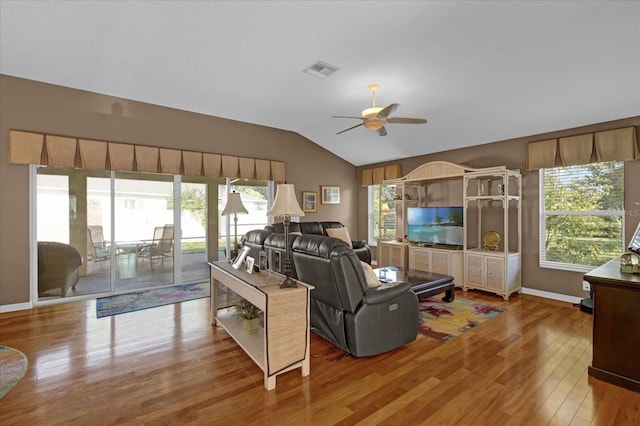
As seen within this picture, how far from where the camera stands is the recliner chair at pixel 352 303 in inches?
103

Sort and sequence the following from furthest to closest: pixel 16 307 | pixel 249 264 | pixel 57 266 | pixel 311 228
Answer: pixel 311 228 → pixel 57 266 → pixel 16 307 → pixel 249 264

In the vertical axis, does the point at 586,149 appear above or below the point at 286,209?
above

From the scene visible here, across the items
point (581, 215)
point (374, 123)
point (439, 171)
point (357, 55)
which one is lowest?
point (581, 215)

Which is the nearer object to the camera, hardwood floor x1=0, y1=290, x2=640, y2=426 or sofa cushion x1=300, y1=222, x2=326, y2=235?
hardwood floor x1=0, y1=290, x2=640, y2=426

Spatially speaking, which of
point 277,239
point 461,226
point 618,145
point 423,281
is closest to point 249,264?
point 277,239

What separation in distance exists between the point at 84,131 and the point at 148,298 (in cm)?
270

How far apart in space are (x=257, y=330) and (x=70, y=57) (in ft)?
12.8

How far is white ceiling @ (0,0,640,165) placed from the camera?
2.74 metres

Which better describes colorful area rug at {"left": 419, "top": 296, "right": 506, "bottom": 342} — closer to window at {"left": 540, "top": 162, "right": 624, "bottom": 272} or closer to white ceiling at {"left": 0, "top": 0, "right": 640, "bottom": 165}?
window at {"left": 540, "top": 162, "right": 624, "bottom": 272}

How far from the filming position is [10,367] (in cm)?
259

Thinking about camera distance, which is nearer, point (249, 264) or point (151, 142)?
point (249, 264)

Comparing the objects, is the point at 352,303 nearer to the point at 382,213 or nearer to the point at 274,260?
the point at 274,260

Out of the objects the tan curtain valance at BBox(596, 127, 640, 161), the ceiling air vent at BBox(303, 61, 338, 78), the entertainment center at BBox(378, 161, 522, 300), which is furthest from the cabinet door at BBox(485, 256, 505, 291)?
the ceiling air vent at BBox(303, 61, 338, 78)

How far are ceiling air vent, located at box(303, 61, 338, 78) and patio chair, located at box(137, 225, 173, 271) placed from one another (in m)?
3.59
